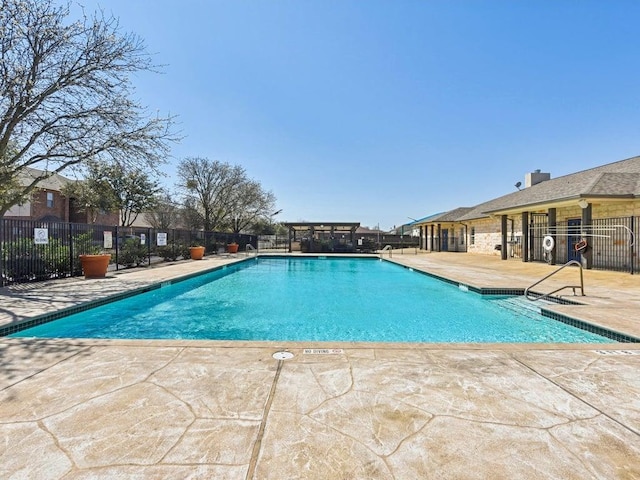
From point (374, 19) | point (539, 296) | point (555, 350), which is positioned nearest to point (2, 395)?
point (555, 350)

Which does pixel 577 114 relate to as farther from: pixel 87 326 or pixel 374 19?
pixel 87 326

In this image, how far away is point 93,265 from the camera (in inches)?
376

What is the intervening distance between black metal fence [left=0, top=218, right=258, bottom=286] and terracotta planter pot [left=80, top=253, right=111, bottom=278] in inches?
19.6

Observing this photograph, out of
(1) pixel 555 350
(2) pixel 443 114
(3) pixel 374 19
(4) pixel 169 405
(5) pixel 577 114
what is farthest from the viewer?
(2) pixel 443 114

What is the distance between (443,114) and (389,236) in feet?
56.3

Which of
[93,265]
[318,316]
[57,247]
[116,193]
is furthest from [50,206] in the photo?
[318,316]

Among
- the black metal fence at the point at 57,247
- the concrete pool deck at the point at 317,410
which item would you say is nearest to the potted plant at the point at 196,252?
the black metal fence at the point at 57,247

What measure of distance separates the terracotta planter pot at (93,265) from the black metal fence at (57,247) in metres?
0.50

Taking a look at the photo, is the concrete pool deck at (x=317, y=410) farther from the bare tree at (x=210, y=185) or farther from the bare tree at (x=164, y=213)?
the bare tree at (x=164, y=213)

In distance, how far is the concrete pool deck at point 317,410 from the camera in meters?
1.66

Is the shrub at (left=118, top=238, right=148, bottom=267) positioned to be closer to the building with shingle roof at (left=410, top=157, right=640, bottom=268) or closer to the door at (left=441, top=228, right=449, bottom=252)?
Answer: the building with shingle roof at (left=410, top=157, right=640, bottom=268)

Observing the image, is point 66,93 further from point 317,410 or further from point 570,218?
point 570,218

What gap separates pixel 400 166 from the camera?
21.9 meters

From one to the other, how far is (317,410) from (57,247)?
1039 centimetres
